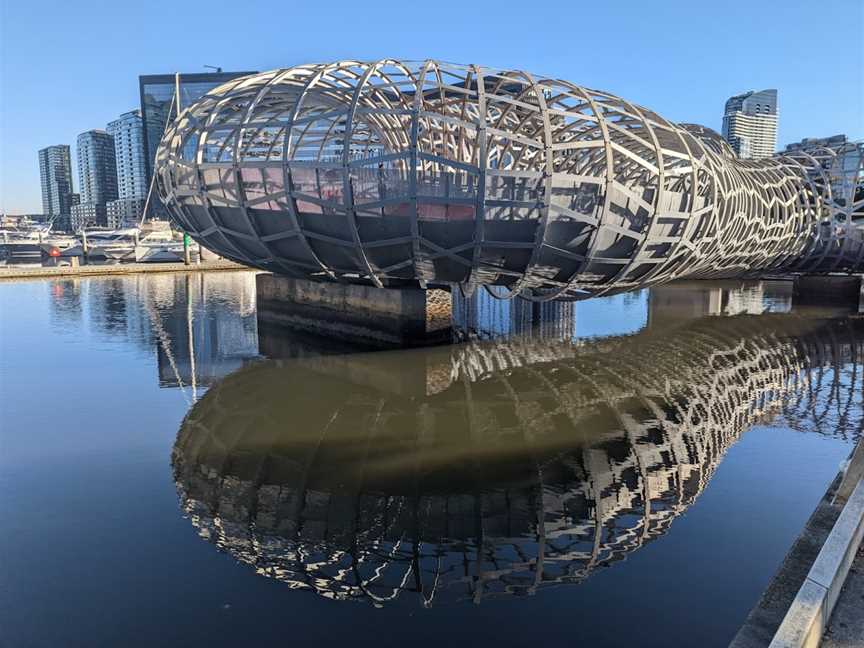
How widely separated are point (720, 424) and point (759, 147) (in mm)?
199313

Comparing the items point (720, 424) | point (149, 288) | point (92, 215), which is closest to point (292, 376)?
point (720, 424)

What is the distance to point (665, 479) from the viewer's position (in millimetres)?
7523

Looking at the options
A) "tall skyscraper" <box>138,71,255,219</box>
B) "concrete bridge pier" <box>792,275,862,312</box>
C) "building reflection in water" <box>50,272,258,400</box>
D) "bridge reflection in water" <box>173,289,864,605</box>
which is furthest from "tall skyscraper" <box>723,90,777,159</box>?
"bridge reflection in water" <box>173,289,864,605</box>

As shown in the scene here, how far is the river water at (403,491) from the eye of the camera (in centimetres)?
475

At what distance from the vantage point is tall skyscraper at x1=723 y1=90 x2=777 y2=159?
6855 inches

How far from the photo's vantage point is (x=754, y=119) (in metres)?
181

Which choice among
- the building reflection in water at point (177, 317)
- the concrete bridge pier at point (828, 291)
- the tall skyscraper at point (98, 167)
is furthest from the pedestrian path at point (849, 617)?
the tall skyscraper at point (98, 167)

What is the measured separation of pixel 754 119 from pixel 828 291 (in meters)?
186

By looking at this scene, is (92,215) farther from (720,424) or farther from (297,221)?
(720,424)

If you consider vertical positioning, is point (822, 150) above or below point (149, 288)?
above

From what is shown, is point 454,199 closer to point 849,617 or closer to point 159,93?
point 849,617

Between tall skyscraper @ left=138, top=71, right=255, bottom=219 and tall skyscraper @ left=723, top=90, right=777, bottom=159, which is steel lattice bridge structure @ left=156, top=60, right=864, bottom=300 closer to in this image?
tall skyscraper @ left=138, top=71, right=255, bottom=219

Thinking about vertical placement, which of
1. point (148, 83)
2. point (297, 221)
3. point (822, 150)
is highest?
point (148, 83)

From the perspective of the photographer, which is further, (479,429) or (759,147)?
(759,147)
